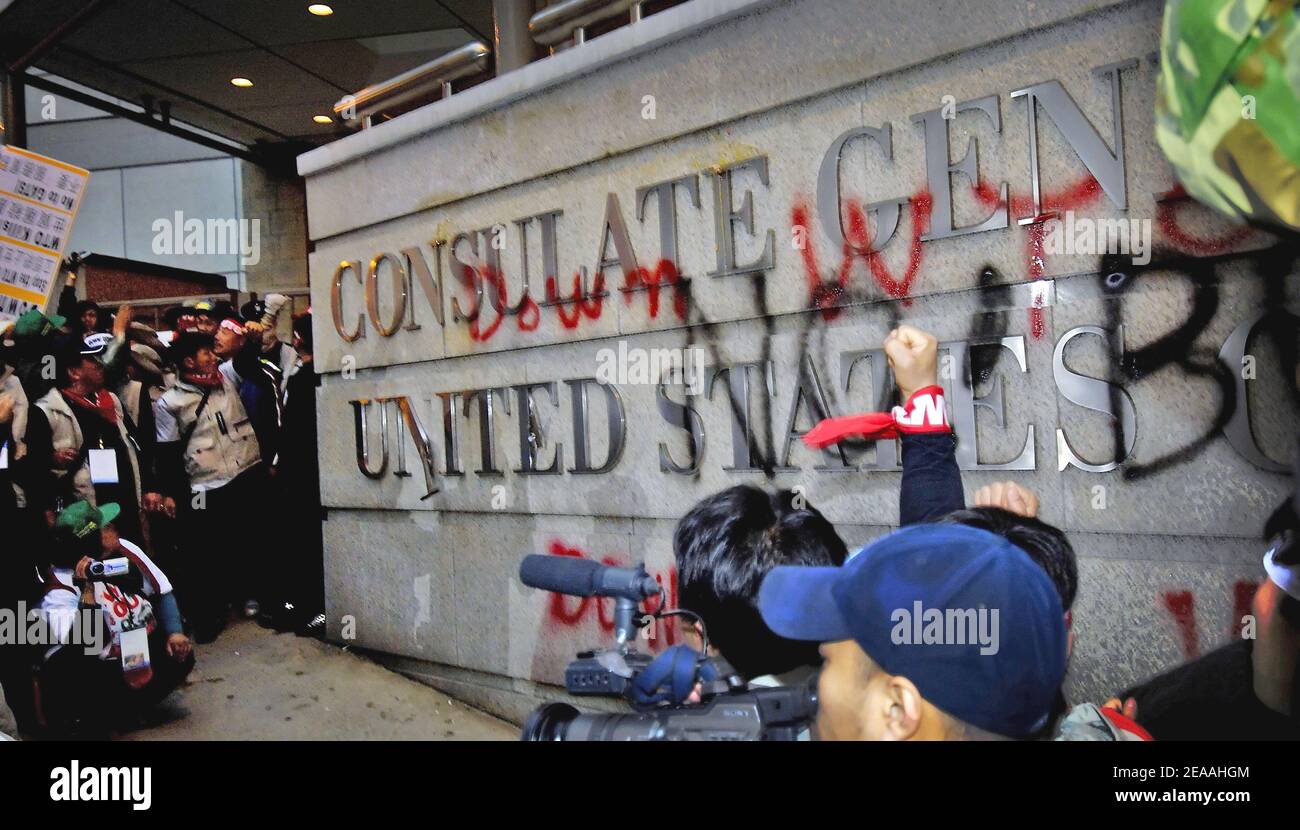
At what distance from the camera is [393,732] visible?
448cm

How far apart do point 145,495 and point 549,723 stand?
5224mm

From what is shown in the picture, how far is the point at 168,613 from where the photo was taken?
4.65 m

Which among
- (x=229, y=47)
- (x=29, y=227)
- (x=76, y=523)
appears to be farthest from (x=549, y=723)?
(x=229, y=47)

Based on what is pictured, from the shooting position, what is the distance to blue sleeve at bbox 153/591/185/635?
460 cm

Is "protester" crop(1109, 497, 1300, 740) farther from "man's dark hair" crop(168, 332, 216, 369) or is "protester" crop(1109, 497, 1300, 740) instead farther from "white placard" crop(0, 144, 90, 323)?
"man's dark hair" crop(168, 332, 216, 369)

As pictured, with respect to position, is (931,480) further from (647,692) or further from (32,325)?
(32,325)

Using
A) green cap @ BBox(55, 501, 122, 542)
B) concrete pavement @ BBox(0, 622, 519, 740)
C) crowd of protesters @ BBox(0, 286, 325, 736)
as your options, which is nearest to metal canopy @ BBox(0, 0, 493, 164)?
crowd of protesters @ BBox(0, 286, 325, 736)

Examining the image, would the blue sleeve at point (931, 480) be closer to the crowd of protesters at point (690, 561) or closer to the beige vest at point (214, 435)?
the crowd of protesters at point (690, 561)

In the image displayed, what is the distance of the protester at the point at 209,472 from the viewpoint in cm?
592

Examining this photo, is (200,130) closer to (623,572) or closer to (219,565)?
(219,565)

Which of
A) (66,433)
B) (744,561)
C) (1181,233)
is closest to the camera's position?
(744,561)

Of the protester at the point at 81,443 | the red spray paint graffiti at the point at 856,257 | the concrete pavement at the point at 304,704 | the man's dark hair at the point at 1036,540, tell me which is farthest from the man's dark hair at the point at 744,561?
the protester at the point at 81,443
